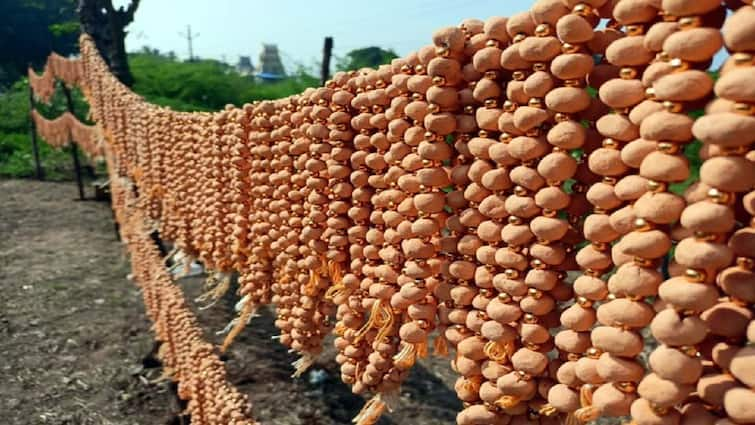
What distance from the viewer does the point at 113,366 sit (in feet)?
19.6

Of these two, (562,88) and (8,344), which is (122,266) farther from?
(562,88)

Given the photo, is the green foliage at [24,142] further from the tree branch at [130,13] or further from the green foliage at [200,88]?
the tree branch at [130,13]

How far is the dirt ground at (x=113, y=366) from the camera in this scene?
16.4ft

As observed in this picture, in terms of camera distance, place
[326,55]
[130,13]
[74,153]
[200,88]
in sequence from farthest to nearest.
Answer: [200,88] < [130,13] < [74,153] < [326,55]

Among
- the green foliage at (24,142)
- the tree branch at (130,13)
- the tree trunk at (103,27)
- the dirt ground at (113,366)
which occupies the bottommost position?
the dirt ground at (113,366)

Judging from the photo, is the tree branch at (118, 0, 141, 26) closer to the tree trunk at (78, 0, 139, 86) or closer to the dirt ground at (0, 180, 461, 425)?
the tree trunk at (78, 0, 139, 86)

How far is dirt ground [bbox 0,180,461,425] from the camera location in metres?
5.01

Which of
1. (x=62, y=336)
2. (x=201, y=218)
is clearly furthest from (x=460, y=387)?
(x=62, y=336)

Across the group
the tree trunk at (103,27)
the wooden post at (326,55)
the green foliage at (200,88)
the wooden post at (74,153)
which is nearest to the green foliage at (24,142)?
the green foliage at (200,88)

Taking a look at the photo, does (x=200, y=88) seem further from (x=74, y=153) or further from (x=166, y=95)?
(x=74, y=153)

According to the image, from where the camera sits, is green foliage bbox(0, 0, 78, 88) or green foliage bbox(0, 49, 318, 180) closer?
green foliage bbox(0, 49, 318, 180)

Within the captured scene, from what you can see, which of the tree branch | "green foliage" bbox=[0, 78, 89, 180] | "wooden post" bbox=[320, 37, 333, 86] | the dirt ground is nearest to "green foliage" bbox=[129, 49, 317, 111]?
the tree branch

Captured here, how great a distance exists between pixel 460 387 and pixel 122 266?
343 inches

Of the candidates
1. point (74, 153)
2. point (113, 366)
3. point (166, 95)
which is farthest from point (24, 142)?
point (113, 366)
